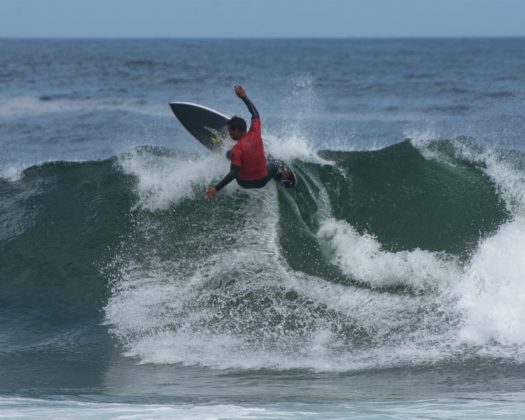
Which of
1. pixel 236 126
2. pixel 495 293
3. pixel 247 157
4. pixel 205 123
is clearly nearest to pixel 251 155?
pixel 247 157

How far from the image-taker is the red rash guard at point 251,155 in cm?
834

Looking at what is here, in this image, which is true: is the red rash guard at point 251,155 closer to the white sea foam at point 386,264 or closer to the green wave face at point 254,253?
the green wave face at point 254,253

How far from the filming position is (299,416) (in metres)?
5.69

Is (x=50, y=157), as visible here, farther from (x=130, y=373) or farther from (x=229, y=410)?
(x=229, y=410)

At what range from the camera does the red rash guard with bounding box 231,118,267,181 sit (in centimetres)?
834

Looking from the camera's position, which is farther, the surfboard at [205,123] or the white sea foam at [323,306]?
the surfboard at [205,123]

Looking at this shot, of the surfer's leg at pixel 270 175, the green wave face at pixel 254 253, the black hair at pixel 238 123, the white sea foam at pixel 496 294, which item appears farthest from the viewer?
the surfer's leg at pixel 270 175

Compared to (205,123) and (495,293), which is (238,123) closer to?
(205,123)

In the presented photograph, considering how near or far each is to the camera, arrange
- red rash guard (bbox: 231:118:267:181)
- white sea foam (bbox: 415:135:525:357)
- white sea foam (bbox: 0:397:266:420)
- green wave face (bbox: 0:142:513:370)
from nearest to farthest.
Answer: white sea foam (bbox: 0:397:266:420)
white sea foam (bbox: 415:135:525:357)
green wave face (bbox: 0:142:513:370)
red rash guard (bbox: 231:118:267:181)

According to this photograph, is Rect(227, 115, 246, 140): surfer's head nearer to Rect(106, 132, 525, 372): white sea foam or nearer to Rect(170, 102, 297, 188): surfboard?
Rect(106, 132, 525, 372): white sea foam

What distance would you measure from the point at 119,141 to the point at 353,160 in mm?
8885

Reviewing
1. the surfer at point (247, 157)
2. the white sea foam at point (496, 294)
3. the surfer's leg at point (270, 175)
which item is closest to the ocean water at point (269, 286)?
the white sea foam at point (496, 294)

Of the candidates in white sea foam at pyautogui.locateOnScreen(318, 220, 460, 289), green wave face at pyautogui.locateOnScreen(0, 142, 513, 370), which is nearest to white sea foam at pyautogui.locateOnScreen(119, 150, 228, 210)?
green wave face at pyautogui.locateOnScreen(0, 142, 513, 370)

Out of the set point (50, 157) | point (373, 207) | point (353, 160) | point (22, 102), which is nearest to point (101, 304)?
point (373, 207)
